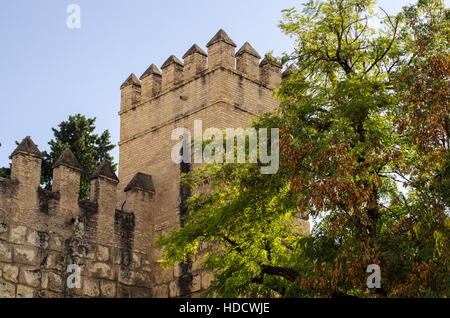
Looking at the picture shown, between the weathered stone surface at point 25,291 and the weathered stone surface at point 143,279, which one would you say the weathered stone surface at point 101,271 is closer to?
the weathered stone surface at point 143,279

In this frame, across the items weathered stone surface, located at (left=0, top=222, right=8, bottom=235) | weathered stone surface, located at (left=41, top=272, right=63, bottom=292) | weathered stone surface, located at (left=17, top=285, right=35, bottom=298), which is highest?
weathered stone surface, located at (left=0, top=222, right=8, bottom=235)

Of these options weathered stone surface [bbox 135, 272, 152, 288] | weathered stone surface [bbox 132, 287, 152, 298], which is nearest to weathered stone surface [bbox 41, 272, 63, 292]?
weathered stone surface [bbox 132, 287, 152, 298]

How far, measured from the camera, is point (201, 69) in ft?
59.3

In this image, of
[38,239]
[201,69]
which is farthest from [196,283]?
[201,69]

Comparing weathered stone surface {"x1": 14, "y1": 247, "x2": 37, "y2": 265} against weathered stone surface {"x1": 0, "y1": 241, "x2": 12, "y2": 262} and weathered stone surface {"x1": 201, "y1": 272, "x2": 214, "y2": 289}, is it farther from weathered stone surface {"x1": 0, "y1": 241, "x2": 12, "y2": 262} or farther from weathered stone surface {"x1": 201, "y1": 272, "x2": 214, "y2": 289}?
weathered stone surface {"x1": 201, "y1": 272, "x2": 214, "y2": 289}

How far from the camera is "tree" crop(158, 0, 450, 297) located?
10102 mm

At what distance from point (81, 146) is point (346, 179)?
13.6m

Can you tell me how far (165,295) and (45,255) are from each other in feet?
9.50

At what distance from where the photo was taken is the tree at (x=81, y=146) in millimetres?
21766

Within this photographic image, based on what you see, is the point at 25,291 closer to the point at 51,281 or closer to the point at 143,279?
the point at 51,281

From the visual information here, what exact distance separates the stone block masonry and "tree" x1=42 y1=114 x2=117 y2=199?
11.4 feet
